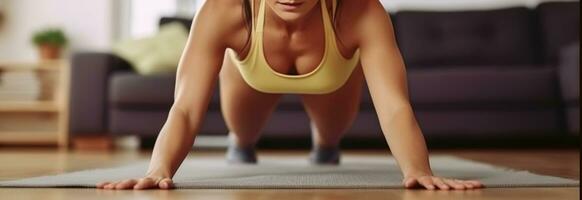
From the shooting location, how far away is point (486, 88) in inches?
130

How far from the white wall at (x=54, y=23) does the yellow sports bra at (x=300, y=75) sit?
309 cm

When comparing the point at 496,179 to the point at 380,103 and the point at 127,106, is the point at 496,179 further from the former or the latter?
the point at 127,106

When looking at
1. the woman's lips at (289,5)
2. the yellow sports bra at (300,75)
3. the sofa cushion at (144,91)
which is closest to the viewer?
the woman's lips at (289,5)

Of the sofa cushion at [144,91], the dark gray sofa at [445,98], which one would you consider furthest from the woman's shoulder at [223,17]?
the sofa cushion at [144,91]

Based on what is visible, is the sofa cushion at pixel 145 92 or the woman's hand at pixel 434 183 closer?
the woman's hand at pixel 434 183

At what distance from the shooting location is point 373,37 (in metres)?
1.41

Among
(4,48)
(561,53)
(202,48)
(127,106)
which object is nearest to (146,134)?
(127,106)

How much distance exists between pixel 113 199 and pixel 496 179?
751 millimetres

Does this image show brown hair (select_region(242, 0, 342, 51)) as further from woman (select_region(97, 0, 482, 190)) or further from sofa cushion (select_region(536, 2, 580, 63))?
sofa cushion (select_region(536, 2, 580, 63))

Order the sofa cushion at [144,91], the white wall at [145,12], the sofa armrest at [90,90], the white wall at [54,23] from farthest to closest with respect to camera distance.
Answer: the white wall at [145,12]
the white wall at [54,23]
the sofa armrest at [90,90]
the sofa cushion at [144,91]

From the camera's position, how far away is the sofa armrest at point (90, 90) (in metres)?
3.57

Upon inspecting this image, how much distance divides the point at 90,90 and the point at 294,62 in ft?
7.37

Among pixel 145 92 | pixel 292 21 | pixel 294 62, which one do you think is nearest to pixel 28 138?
pixel 145 92

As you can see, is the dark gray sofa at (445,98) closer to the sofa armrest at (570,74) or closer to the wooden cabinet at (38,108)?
the sofa armrest at (570,74)
